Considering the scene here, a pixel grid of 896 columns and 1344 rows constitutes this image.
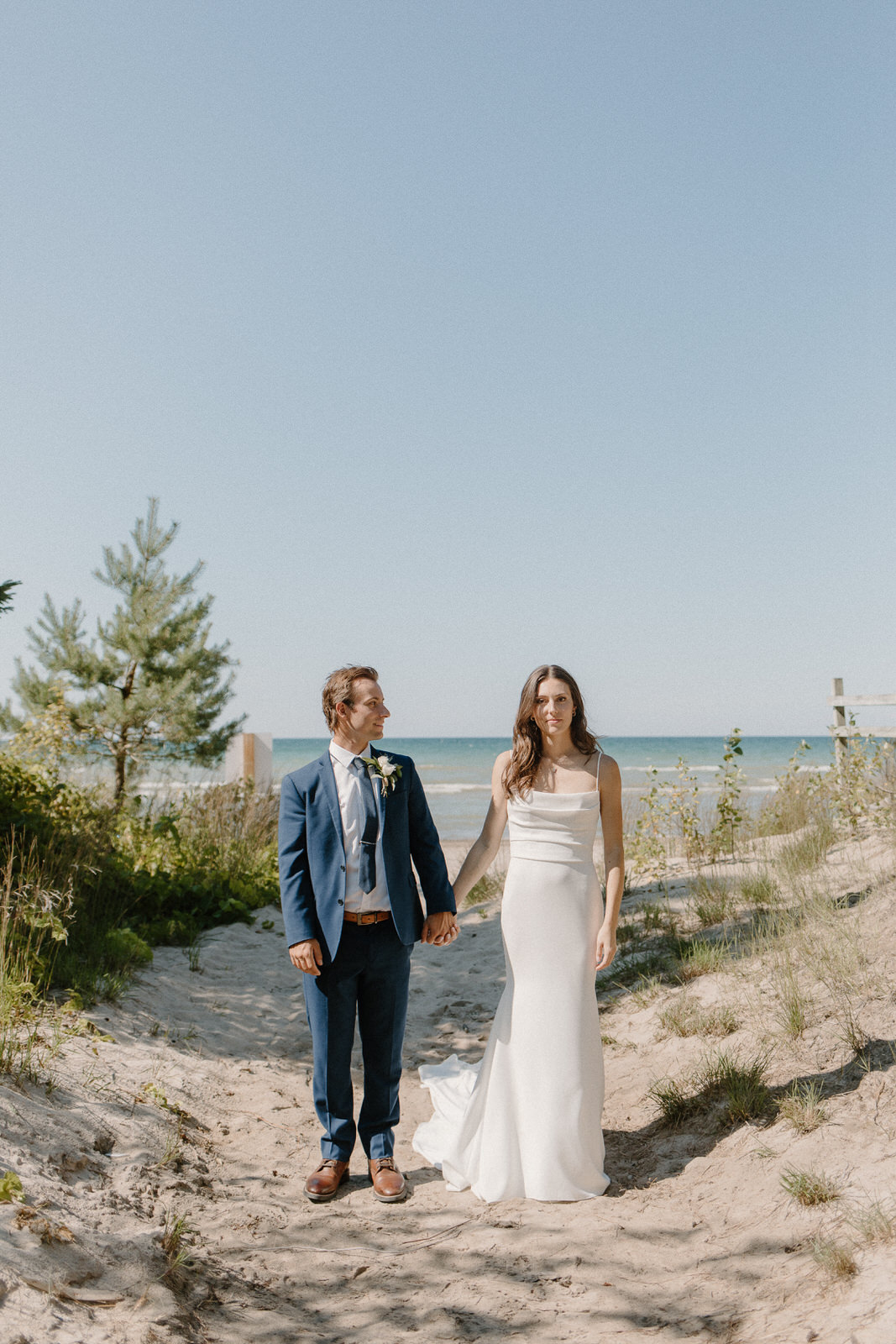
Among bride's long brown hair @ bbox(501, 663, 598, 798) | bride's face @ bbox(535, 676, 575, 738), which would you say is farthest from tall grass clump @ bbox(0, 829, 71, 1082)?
bride's face @ bbox(535, 676, 575, 738)

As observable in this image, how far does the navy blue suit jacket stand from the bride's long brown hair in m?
0.48

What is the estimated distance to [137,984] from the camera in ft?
21.9

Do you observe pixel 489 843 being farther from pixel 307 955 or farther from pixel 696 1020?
pixel 696 1020

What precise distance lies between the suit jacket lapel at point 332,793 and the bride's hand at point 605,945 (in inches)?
48.0

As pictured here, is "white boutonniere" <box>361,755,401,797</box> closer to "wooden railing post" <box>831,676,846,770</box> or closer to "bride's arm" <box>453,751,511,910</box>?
"bride's arm" <box>453,751,511,910</box>

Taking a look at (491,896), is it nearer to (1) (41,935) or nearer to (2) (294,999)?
(2) (294,999)

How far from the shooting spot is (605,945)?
4.14 meters

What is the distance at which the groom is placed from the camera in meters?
4.14

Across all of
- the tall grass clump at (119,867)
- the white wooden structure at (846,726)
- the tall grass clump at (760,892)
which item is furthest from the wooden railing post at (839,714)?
the tall grass clump at (119,867)

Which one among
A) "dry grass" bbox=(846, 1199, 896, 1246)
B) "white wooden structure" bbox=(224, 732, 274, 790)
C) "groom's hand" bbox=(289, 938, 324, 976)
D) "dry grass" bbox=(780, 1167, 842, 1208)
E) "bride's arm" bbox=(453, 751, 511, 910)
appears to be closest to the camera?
"dry grass" bbox=(846, 1199, 896, 1246)

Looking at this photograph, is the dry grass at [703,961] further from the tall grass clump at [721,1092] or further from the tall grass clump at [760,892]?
the tall grass clump at [721,1092]

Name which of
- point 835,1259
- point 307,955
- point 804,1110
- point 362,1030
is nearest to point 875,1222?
point 835,1259

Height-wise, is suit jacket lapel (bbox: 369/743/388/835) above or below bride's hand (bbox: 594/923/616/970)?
above

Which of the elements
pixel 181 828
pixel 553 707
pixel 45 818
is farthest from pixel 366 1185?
pixel 181 828
